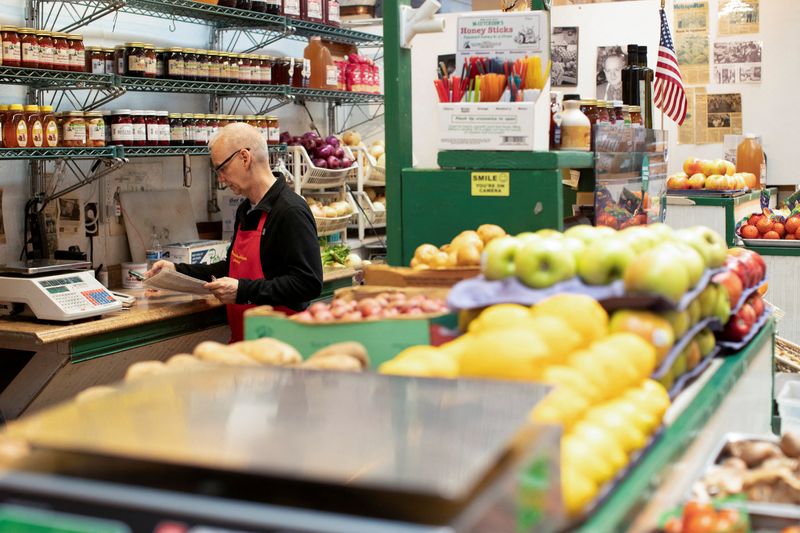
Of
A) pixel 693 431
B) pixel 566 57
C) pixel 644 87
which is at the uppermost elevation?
pixel 566 57

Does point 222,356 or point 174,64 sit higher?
point 174,64

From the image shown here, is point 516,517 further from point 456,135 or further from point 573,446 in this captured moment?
point 456,135

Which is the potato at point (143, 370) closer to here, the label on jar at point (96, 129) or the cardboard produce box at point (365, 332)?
the cardboard produce box at point (365, 332)

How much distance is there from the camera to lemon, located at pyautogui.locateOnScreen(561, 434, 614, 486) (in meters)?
1.48

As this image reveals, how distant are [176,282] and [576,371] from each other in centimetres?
288

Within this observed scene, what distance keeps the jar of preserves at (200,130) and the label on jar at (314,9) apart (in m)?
1.22

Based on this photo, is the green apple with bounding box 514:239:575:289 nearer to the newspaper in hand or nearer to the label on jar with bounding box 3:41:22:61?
the newspaper in hand

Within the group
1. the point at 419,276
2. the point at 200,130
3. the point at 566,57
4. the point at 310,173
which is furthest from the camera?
the point at 566,57

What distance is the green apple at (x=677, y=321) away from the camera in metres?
2.11

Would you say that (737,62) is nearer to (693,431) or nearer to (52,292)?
(52,292)

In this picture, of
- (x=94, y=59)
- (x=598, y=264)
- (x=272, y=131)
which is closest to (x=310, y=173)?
(x=272, y=131)

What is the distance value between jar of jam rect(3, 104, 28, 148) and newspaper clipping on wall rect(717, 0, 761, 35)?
6773 millimetres

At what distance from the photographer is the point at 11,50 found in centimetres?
404

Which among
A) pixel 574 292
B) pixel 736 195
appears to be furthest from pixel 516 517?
pixel 736 195
